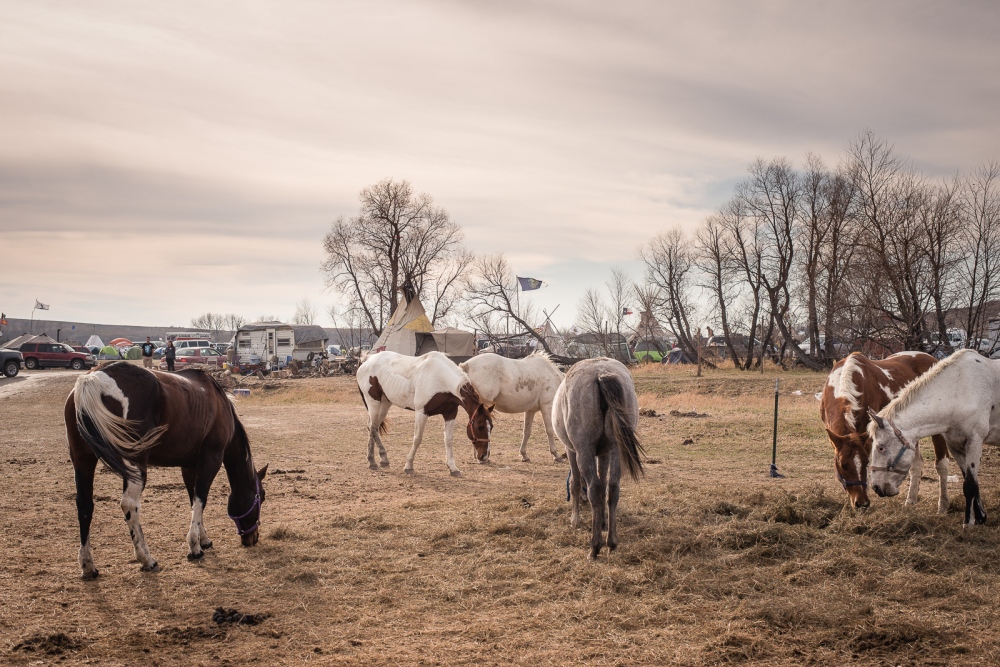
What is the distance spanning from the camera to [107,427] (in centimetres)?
538

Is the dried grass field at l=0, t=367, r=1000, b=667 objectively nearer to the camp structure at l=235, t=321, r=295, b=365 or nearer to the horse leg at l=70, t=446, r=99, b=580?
the horse leg at l=70, t=446, r=99, b=580

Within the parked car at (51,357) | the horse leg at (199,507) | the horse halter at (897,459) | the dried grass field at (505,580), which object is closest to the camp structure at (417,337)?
the parked car at (51,357)

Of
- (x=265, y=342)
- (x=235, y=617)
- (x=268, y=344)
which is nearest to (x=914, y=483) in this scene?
(x=235, y=617)

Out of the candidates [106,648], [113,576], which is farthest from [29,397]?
[106,648]

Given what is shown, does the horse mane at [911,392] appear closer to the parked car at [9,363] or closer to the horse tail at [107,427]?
the horse tail at [107,427]

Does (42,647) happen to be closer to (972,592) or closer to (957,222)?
(972,592)

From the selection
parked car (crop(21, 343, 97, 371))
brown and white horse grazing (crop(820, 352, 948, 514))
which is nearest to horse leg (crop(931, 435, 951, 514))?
brown and white horse grazing (crop(820, 352, 948, 514))

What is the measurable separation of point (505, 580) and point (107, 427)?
3.30 m

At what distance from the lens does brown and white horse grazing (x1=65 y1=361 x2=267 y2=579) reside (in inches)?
214

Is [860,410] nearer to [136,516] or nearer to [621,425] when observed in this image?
[621,425]

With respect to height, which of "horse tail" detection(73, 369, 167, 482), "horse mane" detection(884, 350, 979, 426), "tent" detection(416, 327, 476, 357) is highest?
"tent" detection(416, 327, 476, 357)

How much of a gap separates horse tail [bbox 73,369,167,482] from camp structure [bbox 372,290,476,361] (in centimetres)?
3120

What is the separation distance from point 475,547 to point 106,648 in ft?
10.1

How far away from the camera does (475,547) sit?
6406 mm
